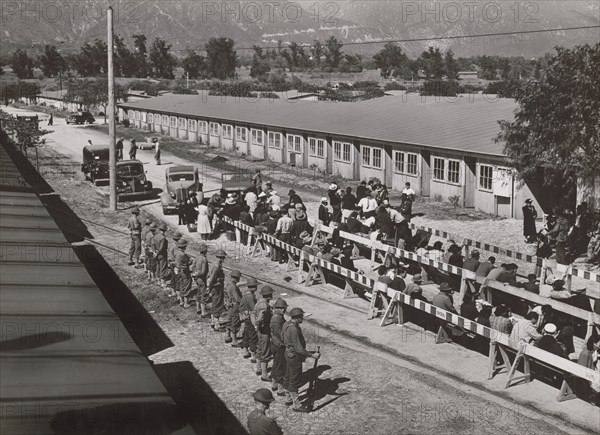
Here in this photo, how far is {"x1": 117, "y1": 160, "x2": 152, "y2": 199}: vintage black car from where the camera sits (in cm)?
3133

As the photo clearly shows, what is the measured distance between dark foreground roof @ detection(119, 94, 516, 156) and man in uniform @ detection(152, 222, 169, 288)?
1339 cm

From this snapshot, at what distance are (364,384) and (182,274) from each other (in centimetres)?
612

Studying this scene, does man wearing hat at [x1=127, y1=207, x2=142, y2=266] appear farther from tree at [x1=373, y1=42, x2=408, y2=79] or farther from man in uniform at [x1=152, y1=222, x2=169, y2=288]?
tree at [x1=373, y1=42, x2=408, y2=79]

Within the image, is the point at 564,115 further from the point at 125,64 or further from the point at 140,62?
the point at 140,62

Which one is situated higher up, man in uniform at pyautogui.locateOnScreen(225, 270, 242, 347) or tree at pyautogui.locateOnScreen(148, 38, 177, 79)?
tree at pyautogui.locateOnScreen(148, 38, 177, 79)

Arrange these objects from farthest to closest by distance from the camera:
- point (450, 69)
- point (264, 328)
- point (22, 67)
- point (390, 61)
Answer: point (22, 67), point (390, 61), point (450, 69), point (264, 328)

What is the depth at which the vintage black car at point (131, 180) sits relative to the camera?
31328mm

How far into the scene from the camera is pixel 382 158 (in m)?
33.6

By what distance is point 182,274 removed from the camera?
653 inches

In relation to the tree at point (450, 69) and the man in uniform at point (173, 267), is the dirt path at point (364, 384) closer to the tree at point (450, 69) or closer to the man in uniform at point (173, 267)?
the man in uniform at point (173, 267)

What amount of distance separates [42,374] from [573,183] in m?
20.5

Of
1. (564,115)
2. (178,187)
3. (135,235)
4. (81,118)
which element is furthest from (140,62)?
(564,115)

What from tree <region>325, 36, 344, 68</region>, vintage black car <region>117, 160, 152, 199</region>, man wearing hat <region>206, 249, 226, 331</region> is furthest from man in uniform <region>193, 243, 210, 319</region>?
tree <region>325, 36, 344, 68</region>

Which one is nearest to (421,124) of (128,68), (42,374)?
(42,374)
